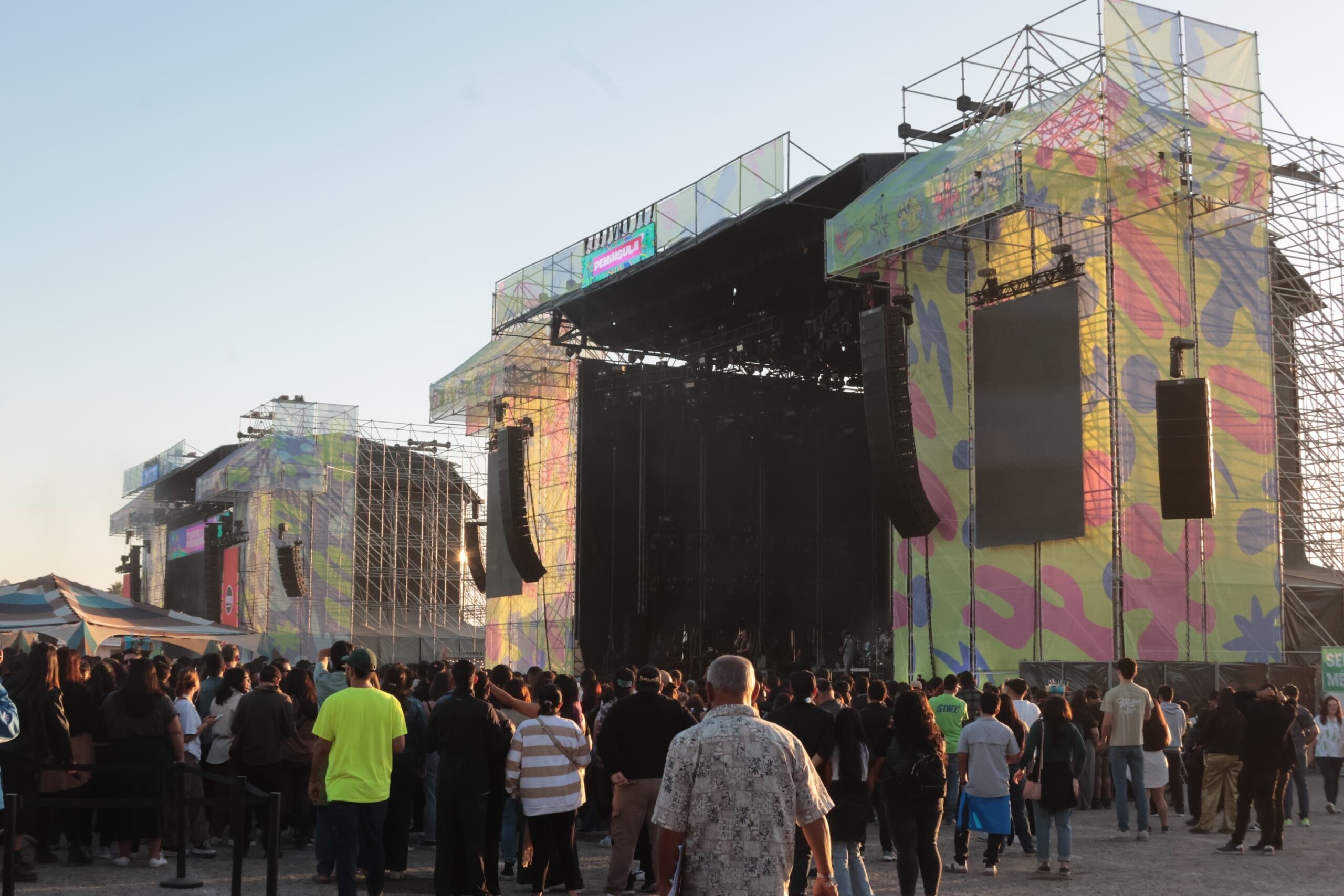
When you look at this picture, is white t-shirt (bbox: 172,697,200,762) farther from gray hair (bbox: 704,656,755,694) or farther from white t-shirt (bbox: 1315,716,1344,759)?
white t-shirt (bbox: 1315,716,1344,759)

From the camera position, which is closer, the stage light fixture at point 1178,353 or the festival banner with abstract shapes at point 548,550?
the stage light fixture at point 1178,353

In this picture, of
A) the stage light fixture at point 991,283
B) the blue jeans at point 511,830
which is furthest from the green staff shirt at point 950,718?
the stage light fixture at point 991,283

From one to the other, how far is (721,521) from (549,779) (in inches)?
915

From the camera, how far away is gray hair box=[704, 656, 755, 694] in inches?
169

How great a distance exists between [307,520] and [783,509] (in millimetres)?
15147

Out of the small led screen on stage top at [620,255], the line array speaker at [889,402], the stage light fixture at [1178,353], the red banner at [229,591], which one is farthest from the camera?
the red banner at [229,591]

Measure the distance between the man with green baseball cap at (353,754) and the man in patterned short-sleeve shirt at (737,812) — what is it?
11.7 ft

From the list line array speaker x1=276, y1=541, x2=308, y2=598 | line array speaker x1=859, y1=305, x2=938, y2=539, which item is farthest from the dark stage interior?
line array speaker x1=276, y1=541, x2=308, y2=598

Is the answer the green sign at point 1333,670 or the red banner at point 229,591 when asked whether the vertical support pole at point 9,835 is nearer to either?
the green sign at point 1333,670

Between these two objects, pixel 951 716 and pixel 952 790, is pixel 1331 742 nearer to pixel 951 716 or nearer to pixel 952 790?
pixel 952 790

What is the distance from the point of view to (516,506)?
1110 inches

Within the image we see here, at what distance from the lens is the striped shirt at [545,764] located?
7871mm

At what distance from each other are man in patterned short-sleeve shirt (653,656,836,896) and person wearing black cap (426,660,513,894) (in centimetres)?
388

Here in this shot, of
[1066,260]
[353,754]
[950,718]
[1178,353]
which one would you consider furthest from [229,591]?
[353,754]
